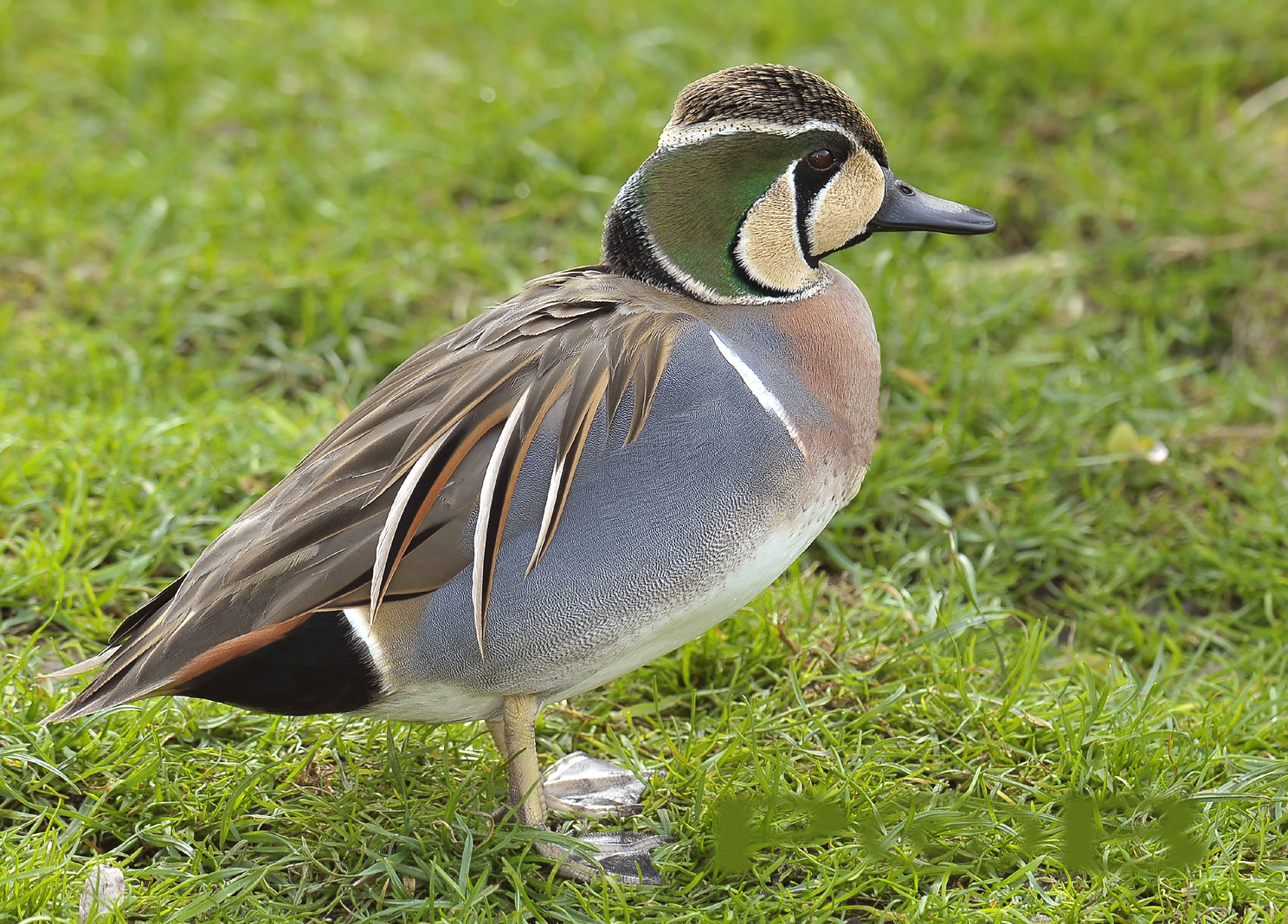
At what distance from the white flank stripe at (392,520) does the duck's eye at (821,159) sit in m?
0.83

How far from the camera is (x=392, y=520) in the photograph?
2.22 m

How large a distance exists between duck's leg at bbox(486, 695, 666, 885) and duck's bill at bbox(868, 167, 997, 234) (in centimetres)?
113

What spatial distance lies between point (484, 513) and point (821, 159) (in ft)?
2.96

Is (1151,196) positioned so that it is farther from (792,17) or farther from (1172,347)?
(792,17)

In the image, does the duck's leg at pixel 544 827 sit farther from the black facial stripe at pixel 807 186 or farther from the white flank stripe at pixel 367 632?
the black facial stripe at pixel 807 186

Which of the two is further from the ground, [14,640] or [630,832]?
[14,640]

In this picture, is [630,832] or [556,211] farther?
[556,211]

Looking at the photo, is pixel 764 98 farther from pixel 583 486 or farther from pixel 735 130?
pixel 583 486

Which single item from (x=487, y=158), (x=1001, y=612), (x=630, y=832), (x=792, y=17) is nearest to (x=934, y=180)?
(x=792, y=17)

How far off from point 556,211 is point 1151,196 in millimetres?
1942

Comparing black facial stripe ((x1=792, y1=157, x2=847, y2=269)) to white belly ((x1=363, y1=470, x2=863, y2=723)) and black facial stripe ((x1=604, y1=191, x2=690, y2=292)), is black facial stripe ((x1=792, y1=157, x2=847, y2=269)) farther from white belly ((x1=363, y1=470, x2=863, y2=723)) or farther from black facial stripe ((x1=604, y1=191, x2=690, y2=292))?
white belly ((x1=363, y1=470, x2=863, y2=723))

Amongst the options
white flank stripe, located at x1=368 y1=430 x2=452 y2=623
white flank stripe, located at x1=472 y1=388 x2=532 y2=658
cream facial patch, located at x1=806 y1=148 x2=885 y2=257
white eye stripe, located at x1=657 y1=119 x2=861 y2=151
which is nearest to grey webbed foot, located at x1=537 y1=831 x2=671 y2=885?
white flank stripe, located at x1=472 y1=388 x2=532 y2=658

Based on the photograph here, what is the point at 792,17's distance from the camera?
536 centimetres

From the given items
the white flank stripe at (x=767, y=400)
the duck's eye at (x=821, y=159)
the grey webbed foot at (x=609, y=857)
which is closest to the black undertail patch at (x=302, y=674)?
the grey webbed foot at (x=609, y=857)
